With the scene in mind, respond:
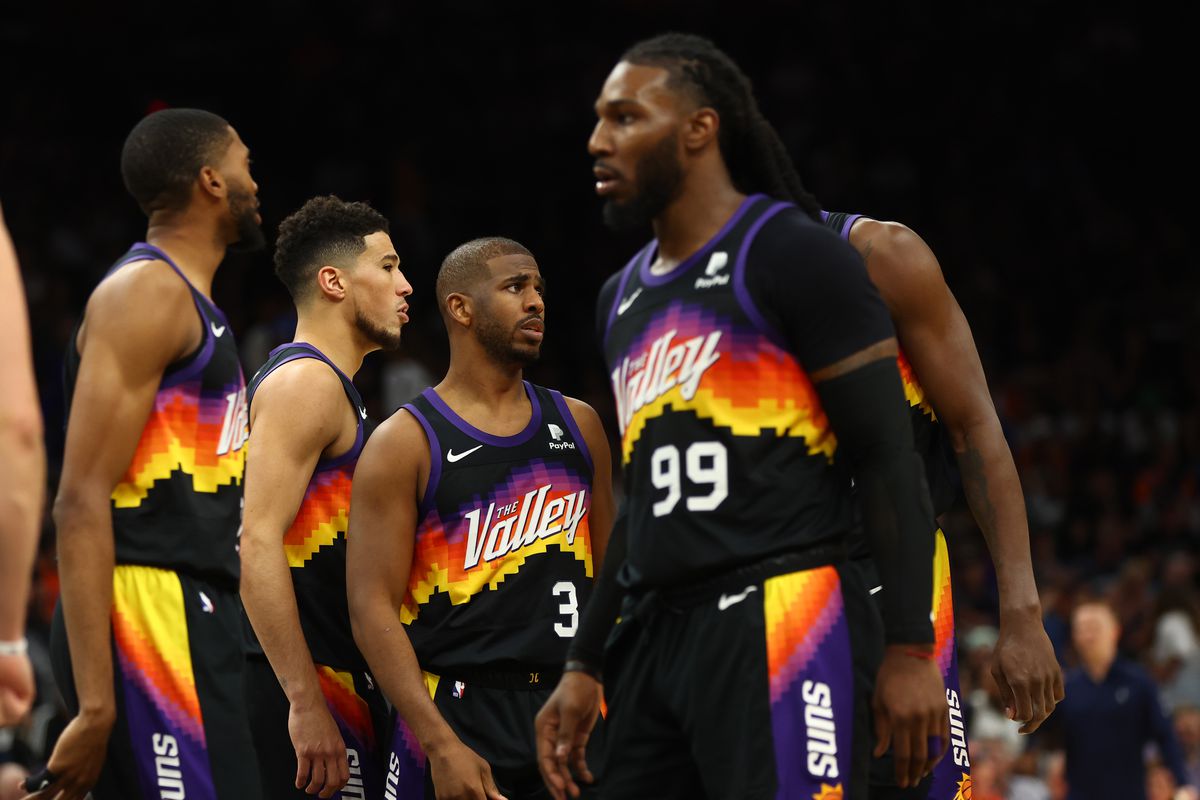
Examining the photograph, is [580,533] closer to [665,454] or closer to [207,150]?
[665,454]

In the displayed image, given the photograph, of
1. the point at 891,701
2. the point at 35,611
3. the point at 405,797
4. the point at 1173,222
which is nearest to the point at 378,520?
the point at 405,797

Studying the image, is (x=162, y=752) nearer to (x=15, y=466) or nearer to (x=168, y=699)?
(x=168, y=699)

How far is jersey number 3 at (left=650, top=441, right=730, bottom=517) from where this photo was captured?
A: 10.4ft

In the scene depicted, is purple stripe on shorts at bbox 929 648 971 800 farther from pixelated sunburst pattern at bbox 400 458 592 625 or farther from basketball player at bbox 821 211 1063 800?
pixelated sunburst pattern at bbox 400 458 592 625

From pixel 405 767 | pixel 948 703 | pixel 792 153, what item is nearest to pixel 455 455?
pixel 405 767

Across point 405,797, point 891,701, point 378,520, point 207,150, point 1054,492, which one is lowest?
point 1054,492

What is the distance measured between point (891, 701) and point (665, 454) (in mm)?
651

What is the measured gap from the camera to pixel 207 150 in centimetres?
475

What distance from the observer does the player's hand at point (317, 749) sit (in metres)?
4.15

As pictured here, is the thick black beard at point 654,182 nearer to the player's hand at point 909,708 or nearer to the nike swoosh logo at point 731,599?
the nike swoosh logo at point 731,599

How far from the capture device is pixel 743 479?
317cm

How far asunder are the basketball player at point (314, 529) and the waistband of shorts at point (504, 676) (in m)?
0.26

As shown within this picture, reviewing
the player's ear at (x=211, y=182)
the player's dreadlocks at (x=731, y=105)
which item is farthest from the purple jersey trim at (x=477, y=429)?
the player's dreadlocks at (x=731, y=105)

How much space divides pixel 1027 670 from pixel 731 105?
1.48 metres
